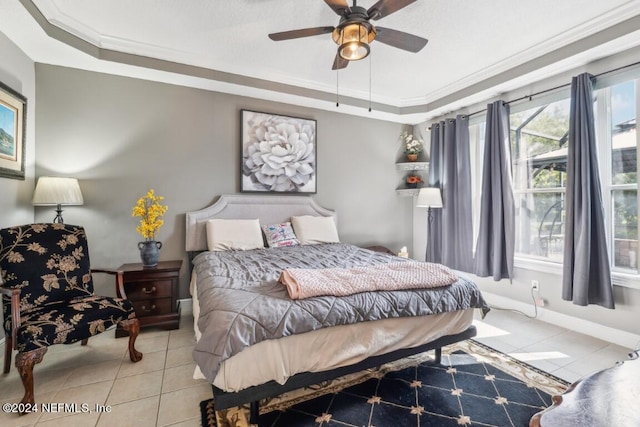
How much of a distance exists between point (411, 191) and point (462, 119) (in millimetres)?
1206

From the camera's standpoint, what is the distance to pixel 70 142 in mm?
2926

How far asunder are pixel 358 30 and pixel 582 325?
10.8 feet

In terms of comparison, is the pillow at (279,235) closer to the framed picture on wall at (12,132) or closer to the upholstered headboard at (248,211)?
the upholstered headboard at (248,211)

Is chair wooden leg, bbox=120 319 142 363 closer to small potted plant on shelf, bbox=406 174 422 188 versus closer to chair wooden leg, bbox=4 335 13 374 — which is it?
chair wooden leg, bbox=4 335 13 374

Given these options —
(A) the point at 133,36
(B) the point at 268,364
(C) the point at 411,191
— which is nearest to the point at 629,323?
(C) the point at 411,191

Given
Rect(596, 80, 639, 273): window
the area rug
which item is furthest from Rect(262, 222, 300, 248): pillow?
Rect(596, 80, 639, 273): window

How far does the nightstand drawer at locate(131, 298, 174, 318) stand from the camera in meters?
2.76

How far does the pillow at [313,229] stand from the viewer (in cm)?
362

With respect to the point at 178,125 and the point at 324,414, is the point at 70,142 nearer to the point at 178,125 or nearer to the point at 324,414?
the point at 178,125

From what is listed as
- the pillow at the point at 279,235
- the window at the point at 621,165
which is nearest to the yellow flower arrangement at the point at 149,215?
the pillow at the point at 279,235

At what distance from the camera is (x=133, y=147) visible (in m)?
3.17

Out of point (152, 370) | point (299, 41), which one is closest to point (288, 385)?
point (152, 370)

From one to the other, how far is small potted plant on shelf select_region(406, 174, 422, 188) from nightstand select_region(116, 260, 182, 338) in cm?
345

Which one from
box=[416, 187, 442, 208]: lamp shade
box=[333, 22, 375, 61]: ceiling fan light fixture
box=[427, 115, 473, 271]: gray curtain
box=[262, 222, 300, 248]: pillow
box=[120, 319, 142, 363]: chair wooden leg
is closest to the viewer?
box=[333, 22, 375, 61]: ceiling fan light fixture
